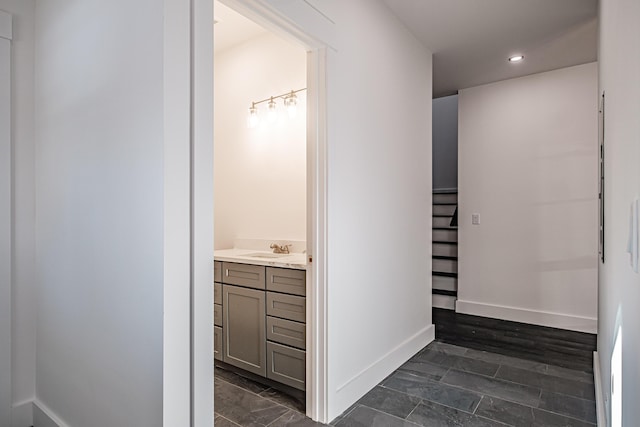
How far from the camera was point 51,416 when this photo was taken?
77.5 inches

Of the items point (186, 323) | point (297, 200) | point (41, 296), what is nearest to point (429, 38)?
point (297, 200)

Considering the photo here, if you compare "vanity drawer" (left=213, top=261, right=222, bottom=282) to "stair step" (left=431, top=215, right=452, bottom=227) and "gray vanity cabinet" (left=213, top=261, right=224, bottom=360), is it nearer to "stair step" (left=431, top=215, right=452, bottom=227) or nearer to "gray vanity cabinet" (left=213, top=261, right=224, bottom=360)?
"gray vanity cabinet" (left=213, top=261, right=224, bottom=360)

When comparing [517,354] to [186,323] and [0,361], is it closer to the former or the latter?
[186,323]

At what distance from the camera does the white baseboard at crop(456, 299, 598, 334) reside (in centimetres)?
379

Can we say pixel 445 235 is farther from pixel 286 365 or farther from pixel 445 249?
pixel 286 365

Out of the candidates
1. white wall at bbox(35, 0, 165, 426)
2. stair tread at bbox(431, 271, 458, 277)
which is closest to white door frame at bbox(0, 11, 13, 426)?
white wall at bbox(35, 0, 165, 426)

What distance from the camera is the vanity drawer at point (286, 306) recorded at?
2387 millimetres

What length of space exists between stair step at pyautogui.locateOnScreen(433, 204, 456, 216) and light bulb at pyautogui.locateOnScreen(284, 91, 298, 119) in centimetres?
313

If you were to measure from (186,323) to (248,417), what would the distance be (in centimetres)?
112

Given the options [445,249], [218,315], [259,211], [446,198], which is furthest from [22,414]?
[446,198]

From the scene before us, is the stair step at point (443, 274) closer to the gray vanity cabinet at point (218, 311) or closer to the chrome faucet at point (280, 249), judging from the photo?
the chrome faucet at point (280, 249)

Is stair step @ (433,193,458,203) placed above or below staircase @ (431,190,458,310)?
above

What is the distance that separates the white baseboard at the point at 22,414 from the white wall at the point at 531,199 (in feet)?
13.3

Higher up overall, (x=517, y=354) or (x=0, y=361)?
(x=0, y=361)
